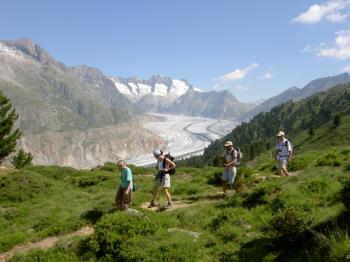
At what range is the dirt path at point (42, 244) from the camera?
1590 cm

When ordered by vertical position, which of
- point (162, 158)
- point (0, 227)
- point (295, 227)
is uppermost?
point (162, 158)

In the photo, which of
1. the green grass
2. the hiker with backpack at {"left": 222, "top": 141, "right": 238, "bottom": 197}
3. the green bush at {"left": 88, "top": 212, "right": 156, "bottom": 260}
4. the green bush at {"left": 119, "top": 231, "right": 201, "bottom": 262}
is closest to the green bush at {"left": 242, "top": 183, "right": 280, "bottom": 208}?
the green grass

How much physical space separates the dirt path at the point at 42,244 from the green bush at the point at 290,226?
327 inches

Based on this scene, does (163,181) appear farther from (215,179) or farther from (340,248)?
(340,248)

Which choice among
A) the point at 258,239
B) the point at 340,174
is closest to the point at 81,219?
the point at 258,239

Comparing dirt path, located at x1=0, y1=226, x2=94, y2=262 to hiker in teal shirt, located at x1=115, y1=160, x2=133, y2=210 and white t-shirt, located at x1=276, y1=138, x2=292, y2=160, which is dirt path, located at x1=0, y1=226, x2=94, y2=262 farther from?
white t-shirt, located at x1=276, y1=138, x2=292, y2=160

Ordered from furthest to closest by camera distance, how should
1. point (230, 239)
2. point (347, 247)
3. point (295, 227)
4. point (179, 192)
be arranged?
point (179, 192)
point (230, 239)
point (295, 227)
point (347, 247)

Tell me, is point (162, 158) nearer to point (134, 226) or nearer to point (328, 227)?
point (134, 226)

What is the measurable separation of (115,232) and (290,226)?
245 inches

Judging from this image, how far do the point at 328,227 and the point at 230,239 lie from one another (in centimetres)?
387

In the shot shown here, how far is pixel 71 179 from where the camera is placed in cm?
→ 3569

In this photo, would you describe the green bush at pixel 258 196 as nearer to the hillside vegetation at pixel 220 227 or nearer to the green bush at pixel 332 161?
the hillside vegetation at pixel 220 227

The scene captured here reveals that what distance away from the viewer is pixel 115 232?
46.9ft

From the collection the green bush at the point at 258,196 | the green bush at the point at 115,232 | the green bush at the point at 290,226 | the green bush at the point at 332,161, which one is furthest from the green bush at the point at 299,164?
the green bush at the point at 290,226
